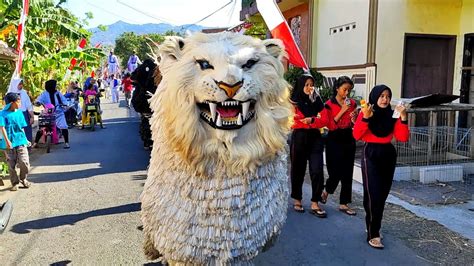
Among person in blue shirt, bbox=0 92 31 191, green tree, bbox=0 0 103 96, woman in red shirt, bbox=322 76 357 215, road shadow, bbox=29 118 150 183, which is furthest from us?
green tree, bbox=0 0 103 96

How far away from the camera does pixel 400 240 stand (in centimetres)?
466

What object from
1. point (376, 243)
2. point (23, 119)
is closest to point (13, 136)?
point (23, 119)

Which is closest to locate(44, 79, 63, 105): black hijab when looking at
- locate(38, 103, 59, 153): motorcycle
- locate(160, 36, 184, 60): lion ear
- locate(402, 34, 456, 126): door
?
locate(38, 103, 59, 153): motorcycle

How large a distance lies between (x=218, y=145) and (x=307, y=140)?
2.68 meters

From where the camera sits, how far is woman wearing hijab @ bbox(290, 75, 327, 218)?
4.97m

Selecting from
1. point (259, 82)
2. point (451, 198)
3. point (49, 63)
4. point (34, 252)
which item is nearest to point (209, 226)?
point (259, 82)

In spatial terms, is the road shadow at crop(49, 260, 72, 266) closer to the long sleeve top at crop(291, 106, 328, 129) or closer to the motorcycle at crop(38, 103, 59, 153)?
the long sleeve top at crop(291, 106, 328, 129)

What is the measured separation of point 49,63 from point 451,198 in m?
10.6

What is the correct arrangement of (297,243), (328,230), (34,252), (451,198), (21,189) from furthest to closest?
(21,189) < (451,198) < (328,230) < (297,243) < (34,252)

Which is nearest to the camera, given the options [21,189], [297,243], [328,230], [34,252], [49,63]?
[34,252]

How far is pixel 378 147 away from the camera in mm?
4340

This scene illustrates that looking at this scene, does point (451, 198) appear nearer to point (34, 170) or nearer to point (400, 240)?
point (400, 240)

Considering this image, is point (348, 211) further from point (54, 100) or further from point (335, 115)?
point (54, 100)

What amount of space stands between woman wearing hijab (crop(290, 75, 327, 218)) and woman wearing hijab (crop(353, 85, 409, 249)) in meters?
0.71
